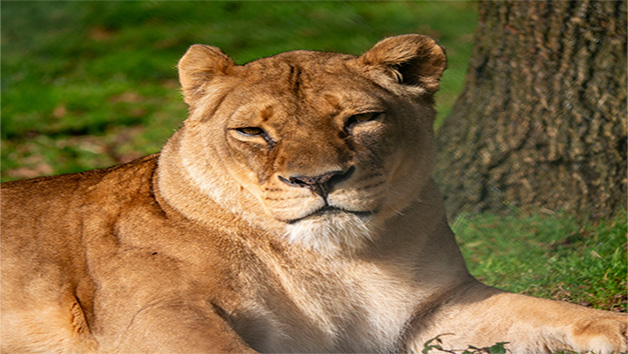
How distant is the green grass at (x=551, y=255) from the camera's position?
4008 mm

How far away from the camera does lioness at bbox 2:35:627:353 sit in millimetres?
2996

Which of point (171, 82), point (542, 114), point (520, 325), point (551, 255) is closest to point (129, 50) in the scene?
point (171, 82)

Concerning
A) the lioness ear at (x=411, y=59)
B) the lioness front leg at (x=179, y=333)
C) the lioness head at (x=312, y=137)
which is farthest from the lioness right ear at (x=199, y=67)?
the lioness front leg at (x=179, y=333)

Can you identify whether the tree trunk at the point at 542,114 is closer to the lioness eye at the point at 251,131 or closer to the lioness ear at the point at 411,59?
the lioness ear at the point at 411,59

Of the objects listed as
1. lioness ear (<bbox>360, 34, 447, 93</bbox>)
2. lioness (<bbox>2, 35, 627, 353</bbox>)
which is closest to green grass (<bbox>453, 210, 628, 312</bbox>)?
lioness (<bbox>2, 35, 627, 353</bbox>)

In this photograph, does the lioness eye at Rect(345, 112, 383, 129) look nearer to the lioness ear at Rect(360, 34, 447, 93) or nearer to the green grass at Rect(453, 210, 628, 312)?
the lioness ear at Rect(360, 34, 447, 93)

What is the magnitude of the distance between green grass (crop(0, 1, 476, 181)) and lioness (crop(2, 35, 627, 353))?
10.3 feet

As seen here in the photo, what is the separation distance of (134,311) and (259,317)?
489 millimetres

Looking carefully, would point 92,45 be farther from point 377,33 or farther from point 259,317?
point 259,317

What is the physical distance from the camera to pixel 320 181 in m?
2.83

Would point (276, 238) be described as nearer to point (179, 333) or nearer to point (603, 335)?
point (179, 333)

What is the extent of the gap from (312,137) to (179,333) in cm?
88

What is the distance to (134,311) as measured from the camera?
3.06 metres

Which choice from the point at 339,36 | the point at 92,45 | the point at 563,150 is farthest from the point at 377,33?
the point at 563,150
